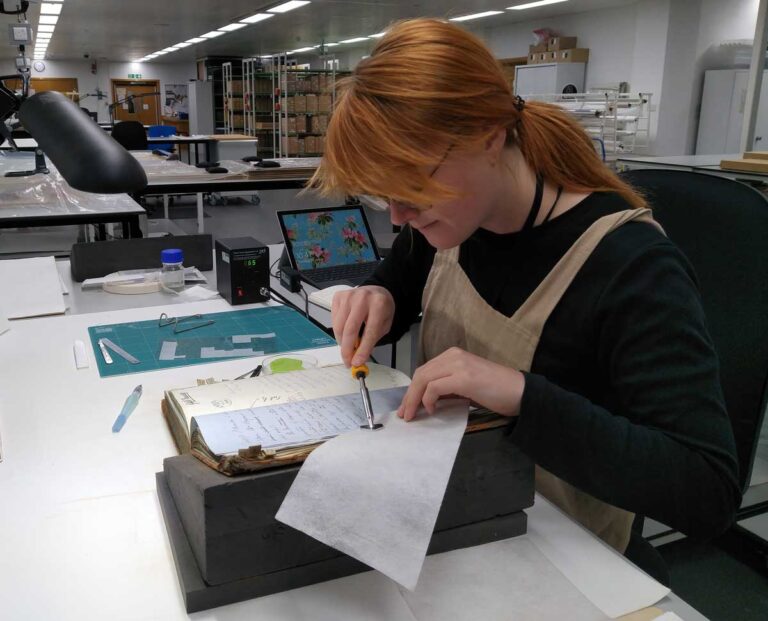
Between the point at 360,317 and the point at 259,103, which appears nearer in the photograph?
the point at 360,317

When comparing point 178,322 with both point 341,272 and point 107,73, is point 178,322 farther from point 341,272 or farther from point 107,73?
point 107,73

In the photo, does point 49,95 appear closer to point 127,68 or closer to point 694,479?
point 694,479

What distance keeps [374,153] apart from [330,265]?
1227 mm

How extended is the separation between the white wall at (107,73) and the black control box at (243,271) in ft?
54.6

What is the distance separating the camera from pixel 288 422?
72 centimetres

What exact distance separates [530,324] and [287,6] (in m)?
8.01

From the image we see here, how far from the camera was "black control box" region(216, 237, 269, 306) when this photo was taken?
158 centimetres

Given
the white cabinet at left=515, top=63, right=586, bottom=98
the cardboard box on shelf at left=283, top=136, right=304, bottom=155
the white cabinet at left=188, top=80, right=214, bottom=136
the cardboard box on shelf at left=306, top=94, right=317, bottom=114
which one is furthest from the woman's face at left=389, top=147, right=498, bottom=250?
the white cabinet at left=188, top=80, right=214, bottom=136

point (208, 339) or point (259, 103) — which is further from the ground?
point (259, 103)

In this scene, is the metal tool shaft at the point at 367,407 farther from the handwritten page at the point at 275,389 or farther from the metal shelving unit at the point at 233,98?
the metal shelving unit at the point at 233,98

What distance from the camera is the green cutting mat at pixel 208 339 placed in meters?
1.24

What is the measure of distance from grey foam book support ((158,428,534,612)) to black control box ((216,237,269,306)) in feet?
2.77

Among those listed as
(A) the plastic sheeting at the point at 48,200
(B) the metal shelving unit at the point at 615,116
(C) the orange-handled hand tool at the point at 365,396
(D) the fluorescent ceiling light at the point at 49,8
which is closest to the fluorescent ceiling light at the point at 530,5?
(B) the metal shelving unit at the point at 615,116

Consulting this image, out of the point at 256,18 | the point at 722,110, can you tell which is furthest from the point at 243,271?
the point at 256,18
